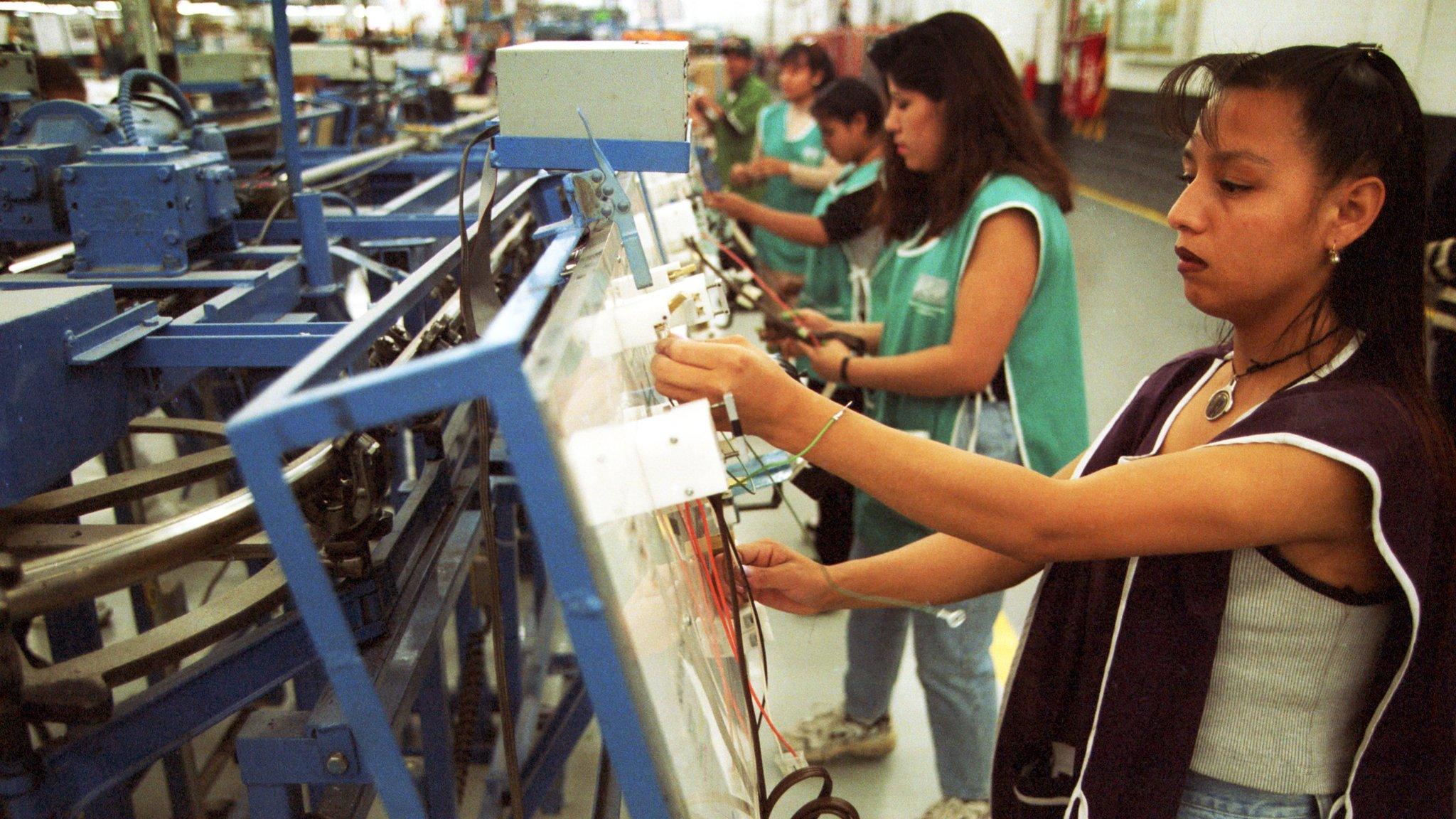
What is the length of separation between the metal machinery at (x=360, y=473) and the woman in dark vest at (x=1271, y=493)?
0.69 feet

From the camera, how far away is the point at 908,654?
2.86 m

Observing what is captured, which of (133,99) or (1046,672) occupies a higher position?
(133,99)

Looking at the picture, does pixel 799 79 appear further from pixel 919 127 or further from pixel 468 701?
pixel 468 701

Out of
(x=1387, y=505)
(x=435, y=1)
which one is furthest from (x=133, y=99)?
(x=435, y=1)

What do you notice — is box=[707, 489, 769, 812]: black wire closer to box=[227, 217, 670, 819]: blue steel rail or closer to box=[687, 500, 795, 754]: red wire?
box=[687, 500, 795, 754]: red wire

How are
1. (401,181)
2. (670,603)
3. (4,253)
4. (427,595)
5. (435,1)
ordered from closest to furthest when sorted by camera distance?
1. (670,603)
2. (427,595)
3. (4,253)
4. (401,181)
5. (435,1)

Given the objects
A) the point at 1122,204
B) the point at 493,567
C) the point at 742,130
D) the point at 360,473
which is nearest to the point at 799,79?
the point at 742,130

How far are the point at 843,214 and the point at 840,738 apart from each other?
1.52 m

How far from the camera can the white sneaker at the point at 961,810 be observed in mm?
1958

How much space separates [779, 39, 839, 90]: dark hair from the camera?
14.6 feet

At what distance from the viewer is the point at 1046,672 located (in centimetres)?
118

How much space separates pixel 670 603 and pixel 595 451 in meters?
0.23

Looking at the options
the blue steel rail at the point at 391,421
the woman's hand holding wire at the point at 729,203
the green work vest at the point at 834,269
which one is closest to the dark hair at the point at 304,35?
the woman's hand holding wire at the point at 729,203

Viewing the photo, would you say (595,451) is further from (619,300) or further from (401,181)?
(401,181)
